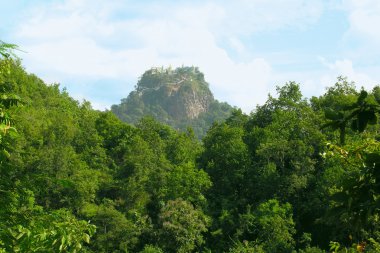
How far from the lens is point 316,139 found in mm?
40250

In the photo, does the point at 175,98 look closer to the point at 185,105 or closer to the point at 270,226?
the point at 185,105

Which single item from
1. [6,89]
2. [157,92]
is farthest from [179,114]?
[6,89]

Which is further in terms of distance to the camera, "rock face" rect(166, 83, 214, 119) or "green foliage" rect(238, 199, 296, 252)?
"rock face" rect(166, 83, 214, 119)

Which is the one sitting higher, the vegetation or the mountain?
the mountain

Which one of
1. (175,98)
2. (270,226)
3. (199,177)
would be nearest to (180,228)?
(270,226)

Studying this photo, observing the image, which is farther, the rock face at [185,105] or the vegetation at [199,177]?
the rock face at [185,105]

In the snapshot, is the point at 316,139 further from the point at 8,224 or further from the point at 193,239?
the point at 8,224

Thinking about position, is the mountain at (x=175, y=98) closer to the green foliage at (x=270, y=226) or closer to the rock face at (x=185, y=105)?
the rock face at (x=185, y=105)

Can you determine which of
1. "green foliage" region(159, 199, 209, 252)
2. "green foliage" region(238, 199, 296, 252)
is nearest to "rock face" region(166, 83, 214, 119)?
"green foliage" region(238, 199, 296, 252)

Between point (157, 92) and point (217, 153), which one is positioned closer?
point (217, 153)

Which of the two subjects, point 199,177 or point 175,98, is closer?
point 199,177

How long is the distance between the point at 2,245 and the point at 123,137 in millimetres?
43781

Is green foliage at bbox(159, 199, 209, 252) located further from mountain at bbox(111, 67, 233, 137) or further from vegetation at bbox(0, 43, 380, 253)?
mountain at bbox(111, 67, 233, 137)

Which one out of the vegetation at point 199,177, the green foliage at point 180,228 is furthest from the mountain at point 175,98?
the green foliage at point 180,228
